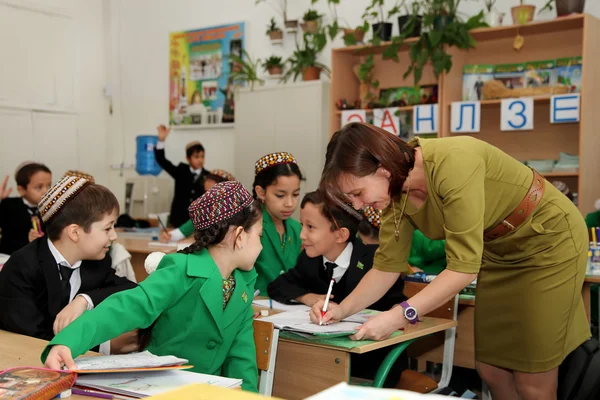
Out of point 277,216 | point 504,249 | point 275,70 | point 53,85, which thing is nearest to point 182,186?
point 275,70

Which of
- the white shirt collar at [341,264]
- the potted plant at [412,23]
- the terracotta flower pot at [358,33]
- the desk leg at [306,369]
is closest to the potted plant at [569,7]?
the potted plant at [412,23]

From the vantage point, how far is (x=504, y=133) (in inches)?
203

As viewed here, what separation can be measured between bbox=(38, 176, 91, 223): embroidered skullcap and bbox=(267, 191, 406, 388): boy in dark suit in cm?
86

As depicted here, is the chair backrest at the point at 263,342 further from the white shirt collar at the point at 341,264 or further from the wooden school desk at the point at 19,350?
the white shirt collar at the point at 341,264

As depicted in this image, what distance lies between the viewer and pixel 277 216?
3020 mm

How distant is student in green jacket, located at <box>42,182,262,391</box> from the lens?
5.15 ft

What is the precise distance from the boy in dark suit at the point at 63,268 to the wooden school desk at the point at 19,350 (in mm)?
78

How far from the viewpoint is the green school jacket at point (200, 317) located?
66.2 inches

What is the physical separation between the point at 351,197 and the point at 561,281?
723 millimetres

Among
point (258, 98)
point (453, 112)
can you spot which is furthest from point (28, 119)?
point (453, 112)

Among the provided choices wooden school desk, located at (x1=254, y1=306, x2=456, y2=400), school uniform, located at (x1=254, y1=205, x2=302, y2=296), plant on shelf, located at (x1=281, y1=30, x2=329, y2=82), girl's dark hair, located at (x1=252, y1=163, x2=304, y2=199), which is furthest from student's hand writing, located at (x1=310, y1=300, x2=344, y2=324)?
plant on shelf, located at (x1=281, y1=30, x2=329, y2=82)

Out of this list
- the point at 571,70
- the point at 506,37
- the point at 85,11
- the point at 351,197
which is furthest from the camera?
the point at 85,11

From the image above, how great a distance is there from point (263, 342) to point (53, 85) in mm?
6129

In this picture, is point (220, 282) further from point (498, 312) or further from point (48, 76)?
point (48, 76)
